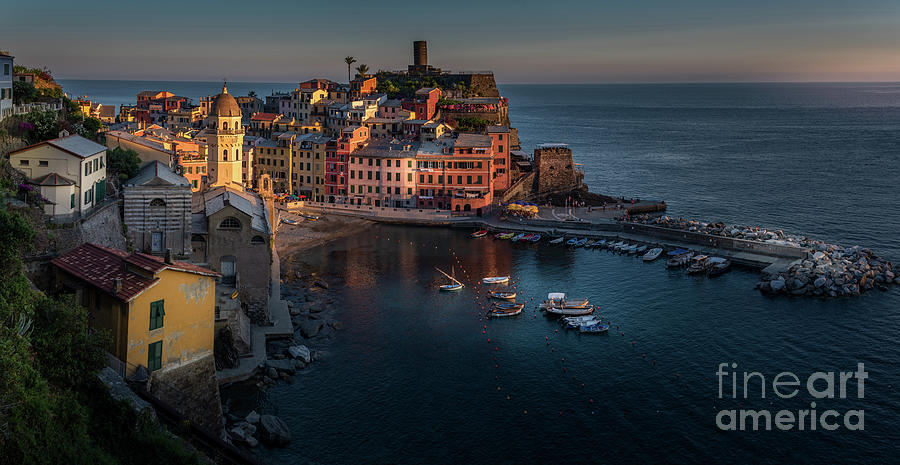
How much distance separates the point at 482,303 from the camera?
53938 millimetres

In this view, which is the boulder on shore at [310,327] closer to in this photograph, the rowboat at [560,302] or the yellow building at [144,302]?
the yellow building at [144,302]

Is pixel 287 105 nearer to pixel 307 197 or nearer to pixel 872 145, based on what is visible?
pixel 307 197

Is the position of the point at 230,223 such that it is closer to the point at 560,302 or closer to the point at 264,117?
the point at 560,302

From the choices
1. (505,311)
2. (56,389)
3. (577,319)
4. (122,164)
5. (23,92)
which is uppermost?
(23,92)

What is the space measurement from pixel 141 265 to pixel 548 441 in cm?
1836

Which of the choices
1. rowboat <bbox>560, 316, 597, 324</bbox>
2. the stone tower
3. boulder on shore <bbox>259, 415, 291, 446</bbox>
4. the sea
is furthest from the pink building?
boulder on shore <bbox>259, 415, 291, 446</bbox>

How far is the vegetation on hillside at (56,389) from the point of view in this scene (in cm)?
1931

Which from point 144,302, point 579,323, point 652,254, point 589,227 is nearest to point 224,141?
point 579,323

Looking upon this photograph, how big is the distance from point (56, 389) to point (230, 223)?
21128 millimetres

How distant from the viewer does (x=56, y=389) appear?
72.8 ft

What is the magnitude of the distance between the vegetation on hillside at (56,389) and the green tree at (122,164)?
69.8 ft

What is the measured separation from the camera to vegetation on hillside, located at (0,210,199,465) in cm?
1931

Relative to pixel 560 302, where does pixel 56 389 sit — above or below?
above

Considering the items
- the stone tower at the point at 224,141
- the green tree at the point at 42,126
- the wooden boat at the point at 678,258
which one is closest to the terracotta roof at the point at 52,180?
the green tree at the point at 42,126
